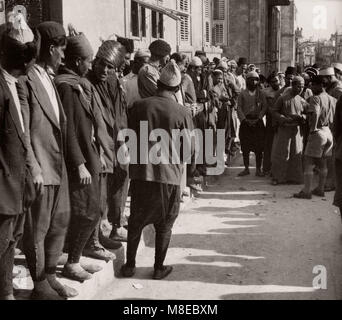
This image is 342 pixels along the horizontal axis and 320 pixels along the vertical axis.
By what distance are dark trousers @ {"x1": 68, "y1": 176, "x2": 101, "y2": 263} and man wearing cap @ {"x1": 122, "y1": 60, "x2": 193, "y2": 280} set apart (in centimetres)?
47

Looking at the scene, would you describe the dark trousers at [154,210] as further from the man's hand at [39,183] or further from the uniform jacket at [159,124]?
the man's hand at [39,183]

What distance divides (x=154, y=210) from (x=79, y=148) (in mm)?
1056

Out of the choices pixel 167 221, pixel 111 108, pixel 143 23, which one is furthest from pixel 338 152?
pixel 143 23

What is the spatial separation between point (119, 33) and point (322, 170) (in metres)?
5.41

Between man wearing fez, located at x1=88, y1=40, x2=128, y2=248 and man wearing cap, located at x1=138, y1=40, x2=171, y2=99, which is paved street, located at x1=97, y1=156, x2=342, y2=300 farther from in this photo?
man wearing cap, located at x1=138, y1=40, x2=171, y2=99

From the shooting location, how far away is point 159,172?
16.1ft

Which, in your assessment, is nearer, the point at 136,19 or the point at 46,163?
the point at 46,163

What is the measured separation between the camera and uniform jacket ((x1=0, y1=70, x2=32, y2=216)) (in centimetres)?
329

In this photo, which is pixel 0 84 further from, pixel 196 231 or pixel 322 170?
pixel 322 170

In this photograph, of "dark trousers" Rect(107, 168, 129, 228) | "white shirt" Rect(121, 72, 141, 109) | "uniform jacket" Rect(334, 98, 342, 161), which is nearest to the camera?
"dark trousers" Rect(107, 168, 129, 228)

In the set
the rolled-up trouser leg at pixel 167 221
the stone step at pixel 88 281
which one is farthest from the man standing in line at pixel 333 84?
the stone step at pixel 88 281

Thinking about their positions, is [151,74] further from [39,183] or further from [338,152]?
[39,183]

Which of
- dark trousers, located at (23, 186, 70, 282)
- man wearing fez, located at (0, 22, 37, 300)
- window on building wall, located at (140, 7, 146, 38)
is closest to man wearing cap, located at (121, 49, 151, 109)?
dark trousers, located at (23, 186, 70, 282)
